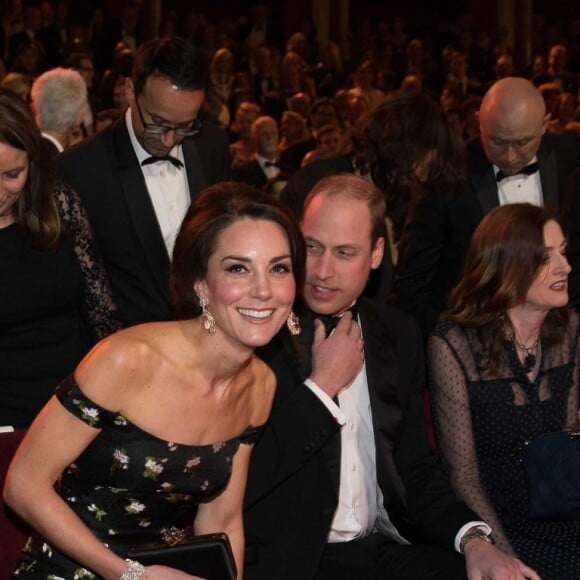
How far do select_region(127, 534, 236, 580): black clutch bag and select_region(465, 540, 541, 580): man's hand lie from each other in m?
0.77

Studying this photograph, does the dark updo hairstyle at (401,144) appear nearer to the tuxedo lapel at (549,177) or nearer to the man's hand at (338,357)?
the tuxedo lapel at (549,177)

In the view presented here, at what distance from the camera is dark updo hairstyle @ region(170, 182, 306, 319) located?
97.8 inches

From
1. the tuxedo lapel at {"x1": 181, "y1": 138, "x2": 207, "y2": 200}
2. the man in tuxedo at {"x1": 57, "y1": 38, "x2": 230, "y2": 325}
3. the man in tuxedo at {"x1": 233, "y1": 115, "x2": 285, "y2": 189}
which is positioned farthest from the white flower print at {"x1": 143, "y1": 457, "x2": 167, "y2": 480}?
the man in tuxedo at {"x1": 233, "y1": 115, "x2": 285, "y2": 189}

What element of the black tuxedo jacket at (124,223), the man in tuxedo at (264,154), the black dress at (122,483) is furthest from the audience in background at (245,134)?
the black dress at (122,483)

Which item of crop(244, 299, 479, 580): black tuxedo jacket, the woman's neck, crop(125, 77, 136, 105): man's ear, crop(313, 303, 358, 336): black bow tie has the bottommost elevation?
crop(244, 299, 479, 580): black tuxedo jacket

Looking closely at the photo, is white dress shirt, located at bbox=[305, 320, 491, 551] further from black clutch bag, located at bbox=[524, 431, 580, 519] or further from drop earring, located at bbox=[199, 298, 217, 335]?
drop earring, located at bbox=[199, 298, 217, 335]

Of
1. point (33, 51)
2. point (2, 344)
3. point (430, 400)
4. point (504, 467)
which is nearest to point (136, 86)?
point (2, 344)

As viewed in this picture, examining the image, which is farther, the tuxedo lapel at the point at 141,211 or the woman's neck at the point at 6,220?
the tuxedo lapel at the point at 141,211

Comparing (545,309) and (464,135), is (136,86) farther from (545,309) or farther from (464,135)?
(464,135)

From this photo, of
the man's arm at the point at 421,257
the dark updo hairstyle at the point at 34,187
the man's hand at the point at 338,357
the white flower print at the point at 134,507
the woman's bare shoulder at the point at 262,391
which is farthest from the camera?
the man's arm at the point at 421,257

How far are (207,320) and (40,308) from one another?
0.95m

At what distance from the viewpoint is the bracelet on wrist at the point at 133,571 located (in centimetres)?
235

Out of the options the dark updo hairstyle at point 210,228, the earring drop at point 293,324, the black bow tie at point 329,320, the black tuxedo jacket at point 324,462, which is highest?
the dark updo hairstyle at point 210,228

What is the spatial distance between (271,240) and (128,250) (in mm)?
1532
